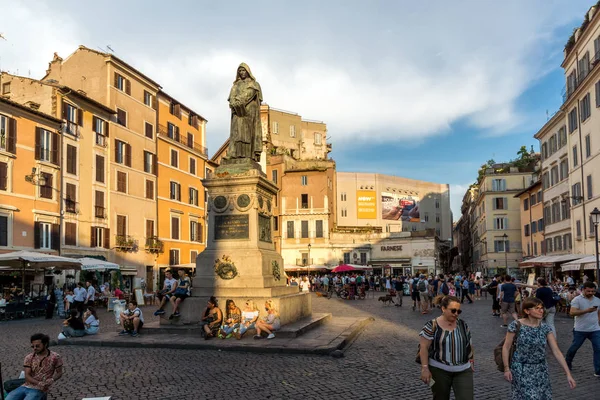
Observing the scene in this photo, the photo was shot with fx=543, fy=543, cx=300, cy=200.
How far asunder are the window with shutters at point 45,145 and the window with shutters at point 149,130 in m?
10.4

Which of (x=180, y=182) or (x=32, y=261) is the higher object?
(x=180, y=182)

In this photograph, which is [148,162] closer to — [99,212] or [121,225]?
[121,225]

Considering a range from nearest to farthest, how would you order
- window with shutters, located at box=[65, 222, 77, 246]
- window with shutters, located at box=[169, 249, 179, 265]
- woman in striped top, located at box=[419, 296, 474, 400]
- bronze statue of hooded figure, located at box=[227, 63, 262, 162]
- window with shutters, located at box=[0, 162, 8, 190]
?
woman in striped top, located at box=[419, 296, 474, 400] < bronze statue of hooded figure, located at box=[227, 63, 262, 162] < window with shutters, located at box=[0, 162, 8, 190] < window with shutters, located at box=[65, 222, 77, 246] < window with shutters, located at box=[169, 249, 179, 265]

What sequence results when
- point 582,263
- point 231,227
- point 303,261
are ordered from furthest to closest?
point 303,261 → point 582,263 → point 231,227

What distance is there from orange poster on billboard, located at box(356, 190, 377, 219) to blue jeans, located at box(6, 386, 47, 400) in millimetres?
62948

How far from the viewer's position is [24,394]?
18.5 feet

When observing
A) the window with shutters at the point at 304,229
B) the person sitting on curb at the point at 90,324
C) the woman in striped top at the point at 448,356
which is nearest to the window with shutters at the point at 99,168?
the person sitting on curb at the point at 90,324

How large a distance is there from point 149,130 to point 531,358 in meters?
40.9

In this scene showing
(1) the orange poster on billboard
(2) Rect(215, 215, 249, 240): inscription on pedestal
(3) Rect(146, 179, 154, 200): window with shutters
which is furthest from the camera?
(1) the orange poster on billboard

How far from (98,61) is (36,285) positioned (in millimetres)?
16771

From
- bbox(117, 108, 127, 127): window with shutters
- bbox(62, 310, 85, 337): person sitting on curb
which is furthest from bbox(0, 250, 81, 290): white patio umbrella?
bbox(117, 108, 127, 127): window with shutters

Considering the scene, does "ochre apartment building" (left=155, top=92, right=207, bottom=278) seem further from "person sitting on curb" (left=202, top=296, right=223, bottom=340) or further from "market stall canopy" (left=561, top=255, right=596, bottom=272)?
"person sitting on curb" (left=202, top=296, right=223, bottom=340)

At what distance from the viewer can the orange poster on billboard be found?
68125 mm

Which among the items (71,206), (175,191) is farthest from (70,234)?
(175,191)
